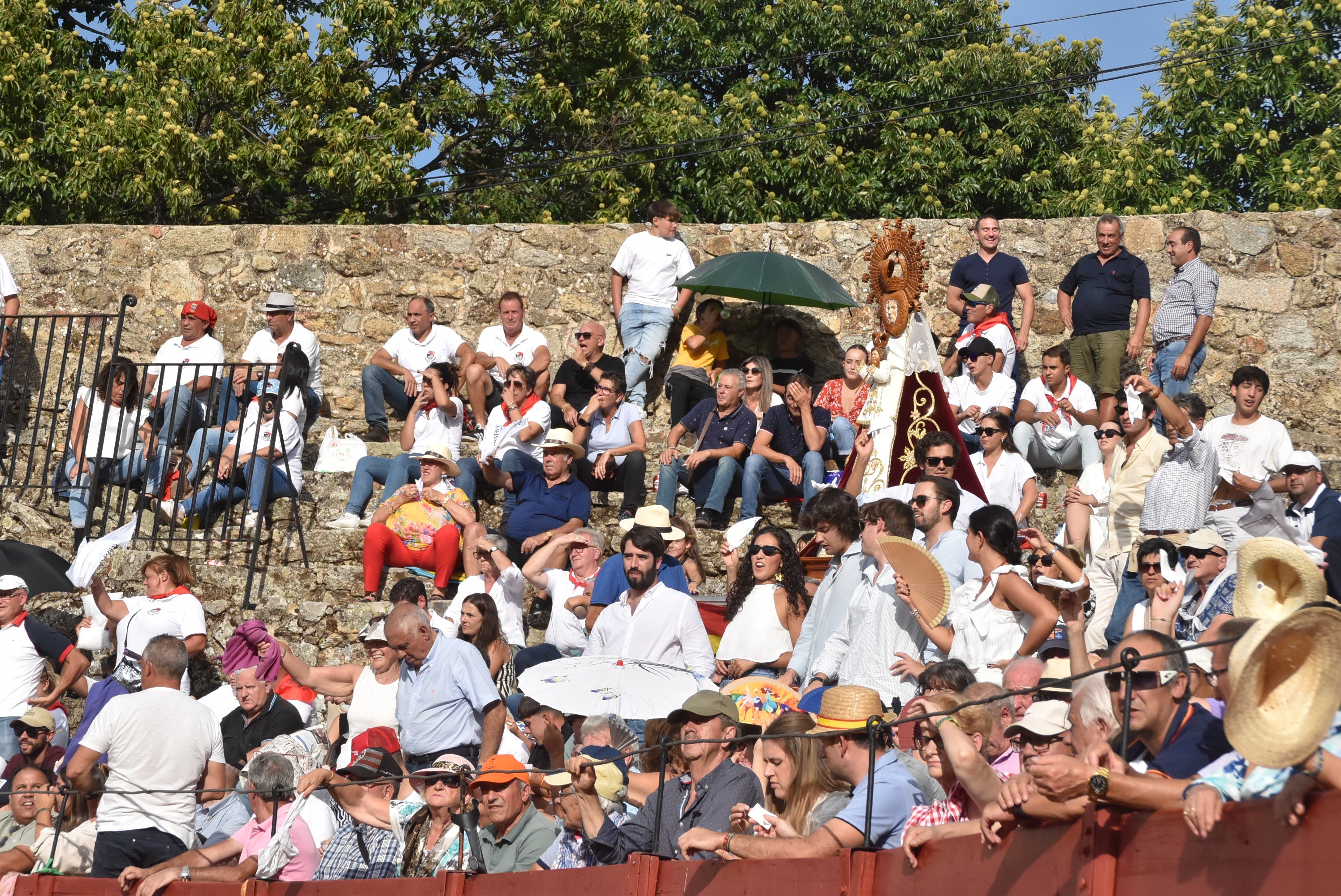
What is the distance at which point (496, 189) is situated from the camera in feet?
63.0

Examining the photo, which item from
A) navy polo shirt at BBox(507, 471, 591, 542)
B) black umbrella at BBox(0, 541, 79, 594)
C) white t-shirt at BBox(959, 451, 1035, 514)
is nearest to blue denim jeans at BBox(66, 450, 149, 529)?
black umbrella at BBox(0, 541, 79, 594)

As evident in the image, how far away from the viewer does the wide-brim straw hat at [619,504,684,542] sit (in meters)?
8.87

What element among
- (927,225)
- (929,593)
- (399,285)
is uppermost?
(927,225)

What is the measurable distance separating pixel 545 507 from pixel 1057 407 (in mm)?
3675

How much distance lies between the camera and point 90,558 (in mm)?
9625

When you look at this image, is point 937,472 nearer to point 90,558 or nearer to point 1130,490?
point 1130,490

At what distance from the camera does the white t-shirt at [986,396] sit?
10.9 meters

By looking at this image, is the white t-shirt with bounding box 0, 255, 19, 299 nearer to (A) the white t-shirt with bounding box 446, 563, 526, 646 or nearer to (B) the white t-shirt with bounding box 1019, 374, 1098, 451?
(A) the white t-shirt with bounding box 446, 563, 526, 646

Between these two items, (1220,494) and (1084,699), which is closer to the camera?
(1084,699)

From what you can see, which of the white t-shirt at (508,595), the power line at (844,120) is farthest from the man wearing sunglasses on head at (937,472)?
the power line at (844,120)

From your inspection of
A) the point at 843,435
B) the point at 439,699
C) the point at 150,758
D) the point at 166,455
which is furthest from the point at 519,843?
the point at 843,435

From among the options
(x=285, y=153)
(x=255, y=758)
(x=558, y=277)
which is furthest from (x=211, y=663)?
(x=285, y=153)

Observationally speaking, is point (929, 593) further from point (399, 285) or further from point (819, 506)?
point (399, 285)

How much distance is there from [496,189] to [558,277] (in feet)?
19.7
